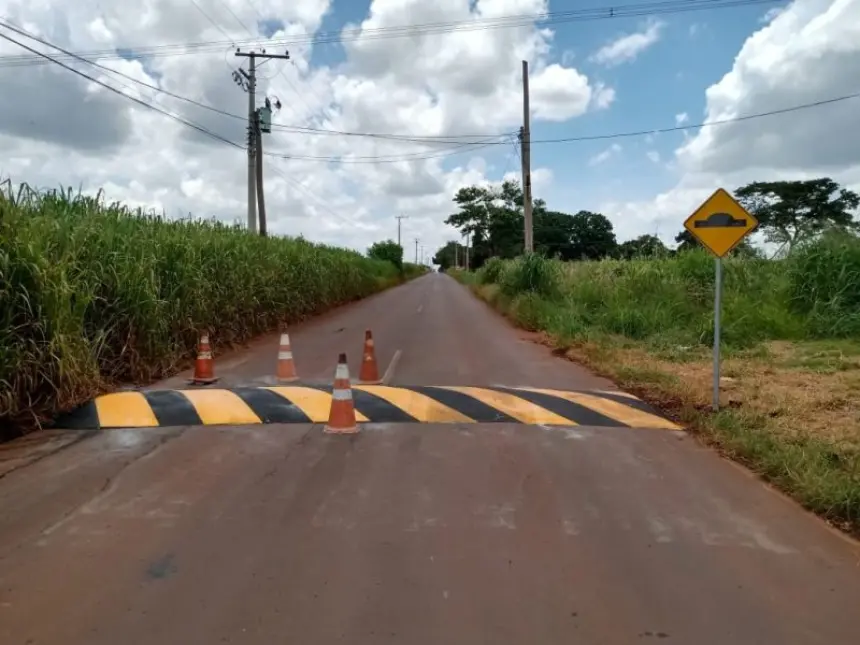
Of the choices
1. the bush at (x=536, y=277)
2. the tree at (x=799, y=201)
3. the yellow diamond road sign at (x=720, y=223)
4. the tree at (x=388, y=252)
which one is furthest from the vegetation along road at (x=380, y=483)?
the tree at (x=388, y=252)

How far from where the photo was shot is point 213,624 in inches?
116

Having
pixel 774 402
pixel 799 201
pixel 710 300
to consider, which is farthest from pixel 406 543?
pixel 799 201

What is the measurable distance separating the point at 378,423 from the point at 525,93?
68.4ft

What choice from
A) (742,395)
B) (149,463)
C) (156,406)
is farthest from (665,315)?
(149,463)

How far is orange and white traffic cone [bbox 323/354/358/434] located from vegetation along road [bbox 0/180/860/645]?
1.2 inches

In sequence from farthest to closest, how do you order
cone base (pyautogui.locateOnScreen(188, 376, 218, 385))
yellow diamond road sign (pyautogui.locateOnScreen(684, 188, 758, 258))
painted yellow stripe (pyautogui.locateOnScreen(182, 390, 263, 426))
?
cone base (pyautogui.locateOnScreen(188, 376, 218, 385)), yellow diamond road sign (pyautogui.locateOnScreen(684, 188, 758, 258)), painted yellow stripe (pyautogui.locateOnScreen(182, 390, 263, 426))

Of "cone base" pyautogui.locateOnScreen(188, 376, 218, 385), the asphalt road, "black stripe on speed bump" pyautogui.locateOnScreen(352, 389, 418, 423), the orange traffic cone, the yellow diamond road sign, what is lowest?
the asphalt road

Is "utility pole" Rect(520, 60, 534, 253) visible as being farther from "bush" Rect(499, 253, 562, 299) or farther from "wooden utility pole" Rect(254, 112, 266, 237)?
"wooden utility pole" Rect(254, 112, 266, 237)

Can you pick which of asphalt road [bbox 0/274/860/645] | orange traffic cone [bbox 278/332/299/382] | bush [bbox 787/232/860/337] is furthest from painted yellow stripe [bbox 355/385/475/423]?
bush [bbox 787/232/860/337]

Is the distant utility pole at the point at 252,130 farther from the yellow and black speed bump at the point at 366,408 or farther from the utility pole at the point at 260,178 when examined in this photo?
the yellow and black speed bump at the point at 366,408

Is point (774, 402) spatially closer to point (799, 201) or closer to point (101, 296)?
point (101, 296)

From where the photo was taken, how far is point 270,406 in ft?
23.2

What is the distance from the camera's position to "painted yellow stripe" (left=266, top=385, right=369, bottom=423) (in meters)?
6.78

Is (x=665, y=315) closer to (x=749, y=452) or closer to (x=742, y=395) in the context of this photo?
(x=742, y=395)
